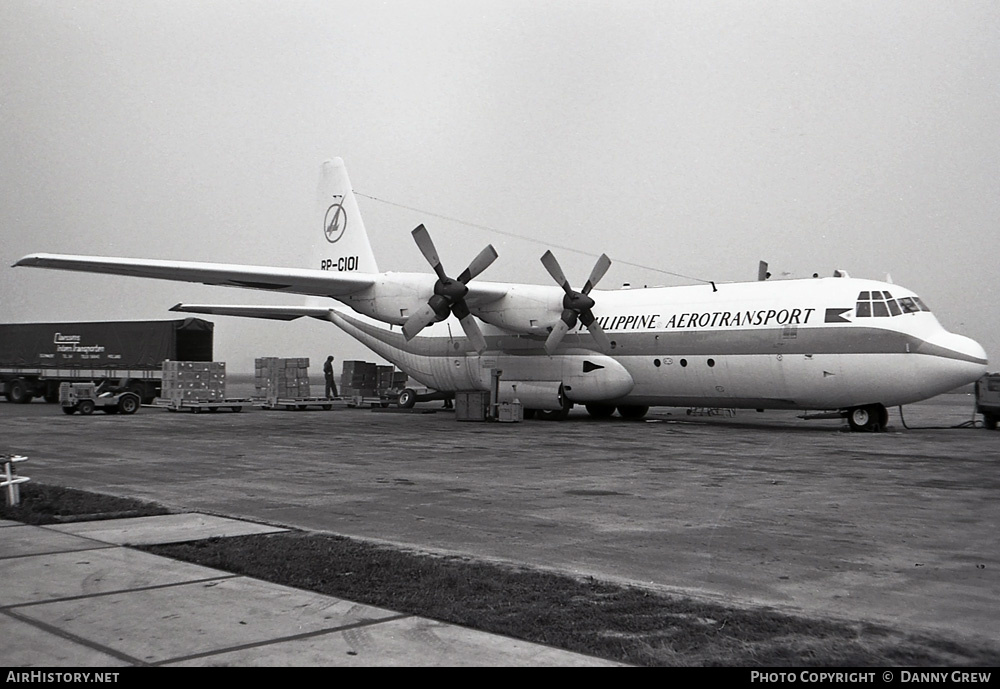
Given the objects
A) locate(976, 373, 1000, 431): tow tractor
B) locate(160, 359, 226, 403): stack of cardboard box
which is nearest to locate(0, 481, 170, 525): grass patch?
locate(160, 359, 226, 403): stack of cardboard box

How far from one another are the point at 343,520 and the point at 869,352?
14896 millimetres

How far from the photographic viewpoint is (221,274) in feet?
70.9

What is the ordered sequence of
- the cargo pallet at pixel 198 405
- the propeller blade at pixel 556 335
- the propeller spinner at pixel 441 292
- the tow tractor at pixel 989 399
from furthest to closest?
1. the cargo pallet at pixel 198 405
2. the propeller blade at pixel 556 335
3. the tow tractor at pixel 989 399
4. the propeller spinner at pixel 441 292

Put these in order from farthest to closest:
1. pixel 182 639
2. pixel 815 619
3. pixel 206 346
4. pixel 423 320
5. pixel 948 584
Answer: pixel 206 346, pixel 423 320, pixel 948 584, pixel 815 619, pixel 182 639

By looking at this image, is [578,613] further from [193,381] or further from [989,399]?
[193,381]

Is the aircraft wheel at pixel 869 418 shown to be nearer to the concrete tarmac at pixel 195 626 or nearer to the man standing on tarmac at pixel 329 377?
the concrete tarmac at pixel 195 626

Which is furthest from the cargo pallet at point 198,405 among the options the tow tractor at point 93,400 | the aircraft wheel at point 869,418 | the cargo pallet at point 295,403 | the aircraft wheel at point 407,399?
the aircraft wheel at point 869,418

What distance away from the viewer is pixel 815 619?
523 centimetres

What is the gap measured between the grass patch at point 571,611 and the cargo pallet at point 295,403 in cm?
2515

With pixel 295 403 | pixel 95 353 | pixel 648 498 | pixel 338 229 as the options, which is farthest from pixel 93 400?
pixel 648 498

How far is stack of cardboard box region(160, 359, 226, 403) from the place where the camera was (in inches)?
1170

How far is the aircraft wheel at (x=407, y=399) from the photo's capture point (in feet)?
114
